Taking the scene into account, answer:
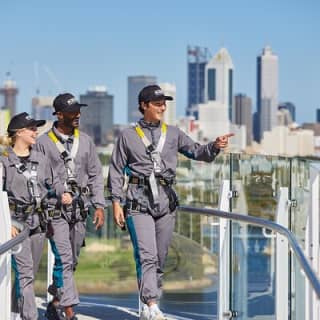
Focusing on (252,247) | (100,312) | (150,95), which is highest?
(150,95)

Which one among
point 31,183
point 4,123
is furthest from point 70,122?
point 4,123

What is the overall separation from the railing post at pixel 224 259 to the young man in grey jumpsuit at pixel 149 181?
0.30 m

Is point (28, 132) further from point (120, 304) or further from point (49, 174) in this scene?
point (120, 304)

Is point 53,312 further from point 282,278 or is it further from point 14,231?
point 282,278

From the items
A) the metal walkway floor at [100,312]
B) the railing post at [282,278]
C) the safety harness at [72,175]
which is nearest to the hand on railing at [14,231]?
the safety harness at [72,175]

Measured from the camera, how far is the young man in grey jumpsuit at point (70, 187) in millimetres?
8828

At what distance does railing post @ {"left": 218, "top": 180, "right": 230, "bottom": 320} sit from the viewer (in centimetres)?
889

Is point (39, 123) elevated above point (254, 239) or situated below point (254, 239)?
above

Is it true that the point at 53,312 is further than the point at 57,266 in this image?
Yes

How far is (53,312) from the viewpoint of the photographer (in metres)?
9.17

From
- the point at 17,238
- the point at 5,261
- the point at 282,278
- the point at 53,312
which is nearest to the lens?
the point at 17,238

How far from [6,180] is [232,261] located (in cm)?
181

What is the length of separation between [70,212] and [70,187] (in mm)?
178

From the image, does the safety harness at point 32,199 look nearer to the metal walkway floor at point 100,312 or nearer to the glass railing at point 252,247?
the glass railing at point 252,247
